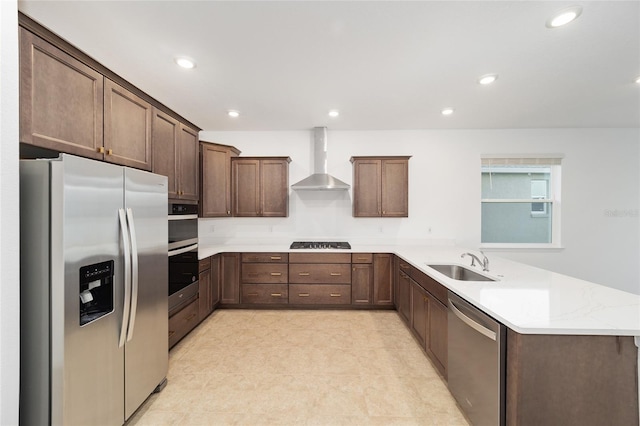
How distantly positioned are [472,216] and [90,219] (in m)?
4.75

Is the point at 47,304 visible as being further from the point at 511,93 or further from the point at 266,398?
the point at 511,93

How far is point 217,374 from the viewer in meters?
2.26

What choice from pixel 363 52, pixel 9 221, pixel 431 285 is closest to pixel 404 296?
pixel 431 285

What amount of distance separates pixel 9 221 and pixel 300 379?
2136 mm

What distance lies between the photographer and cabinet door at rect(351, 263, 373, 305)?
144 inches

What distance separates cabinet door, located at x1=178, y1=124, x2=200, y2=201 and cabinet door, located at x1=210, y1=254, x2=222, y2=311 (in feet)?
3.29

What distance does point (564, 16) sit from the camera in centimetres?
167

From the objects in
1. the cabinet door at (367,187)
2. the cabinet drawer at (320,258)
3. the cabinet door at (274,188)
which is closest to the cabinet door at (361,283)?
the cabinet drawer at (320,258)

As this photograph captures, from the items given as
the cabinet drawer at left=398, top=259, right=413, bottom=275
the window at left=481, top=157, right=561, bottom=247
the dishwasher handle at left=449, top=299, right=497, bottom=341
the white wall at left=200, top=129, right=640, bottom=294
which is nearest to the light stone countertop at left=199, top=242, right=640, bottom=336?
the dishwasher handle at left=449, top=299, right=497, bottom=341

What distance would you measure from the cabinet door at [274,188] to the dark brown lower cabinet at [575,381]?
330cm

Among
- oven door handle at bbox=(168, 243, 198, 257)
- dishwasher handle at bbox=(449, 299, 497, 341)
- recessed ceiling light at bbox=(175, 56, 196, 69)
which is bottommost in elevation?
dishwasher handle at bbox=(449, 299, 497, 341)

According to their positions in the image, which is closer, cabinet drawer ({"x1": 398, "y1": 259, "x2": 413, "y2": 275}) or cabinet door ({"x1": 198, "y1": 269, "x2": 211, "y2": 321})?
cabinet drawer ({"x1": 398, "y1": 259, "x2": 413, "y2": 275})

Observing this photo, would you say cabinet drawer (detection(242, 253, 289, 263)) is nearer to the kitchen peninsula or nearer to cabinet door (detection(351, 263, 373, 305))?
cabinet door (detection(351, 263, 373, 305))

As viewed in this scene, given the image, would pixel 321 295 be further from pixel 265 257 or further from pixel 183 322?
pixel 183 322
